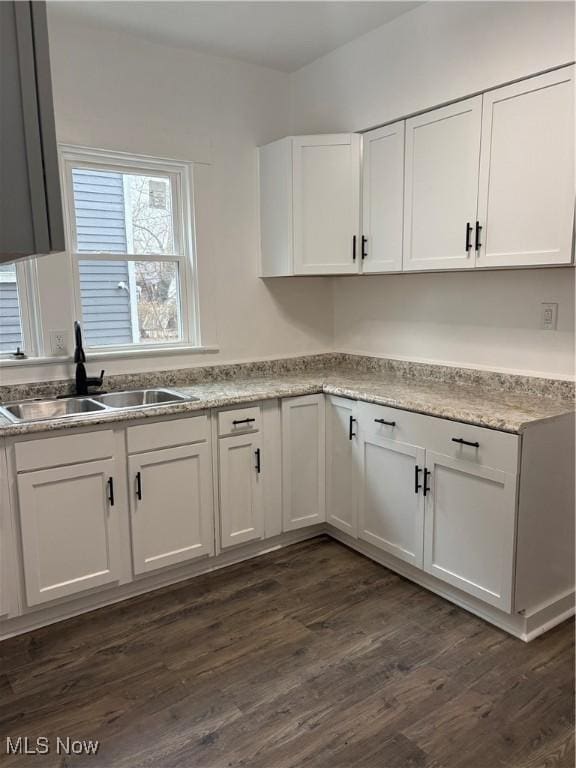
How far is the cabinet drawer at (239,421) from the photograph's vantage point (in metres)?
2.76

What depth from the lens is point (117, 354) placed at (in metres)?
3.00

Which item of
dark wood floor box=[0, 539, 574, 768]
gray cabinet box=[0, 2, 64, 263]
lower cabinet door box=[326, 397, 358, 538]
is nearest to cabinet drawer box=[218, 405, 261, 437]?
lower cabinet door box=[326, 397, 358, 538]

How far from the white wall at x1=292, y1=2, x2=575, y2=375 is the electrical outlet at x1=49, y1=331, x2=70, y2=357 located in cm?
171

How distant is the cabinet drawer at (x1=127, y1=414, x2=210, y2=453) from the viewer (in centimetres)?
251

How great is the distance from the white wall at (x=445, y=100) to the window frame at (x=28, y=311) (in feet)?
5.95

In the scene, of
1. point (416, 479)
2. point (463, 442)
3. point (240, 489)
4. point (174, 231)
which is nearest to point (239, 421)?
point (240, 489)

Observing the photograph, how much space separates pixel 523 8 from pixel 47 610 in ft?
10.3

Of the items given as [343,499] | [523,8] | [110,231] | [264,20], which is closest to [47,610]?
[343,499]

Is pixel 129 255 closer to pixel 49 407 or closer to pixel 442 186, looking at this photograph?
pixel 49 407

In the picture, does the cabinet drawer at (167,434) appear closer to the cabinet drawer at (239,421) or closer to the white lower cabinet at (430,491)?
the cabinet drawer at (239,421)

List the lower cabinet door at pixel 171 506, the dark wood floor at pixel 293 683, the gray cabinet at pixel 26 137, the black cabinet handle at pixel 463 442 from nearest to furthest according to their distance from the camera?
the gray cabinet at pixel 26 137
the dark wood floor at pixel 293 683
the black cabinet handle at pixel 463 442
the lower cabinet door at pixel 171 506

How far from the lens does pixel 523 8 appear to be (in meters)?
2.26

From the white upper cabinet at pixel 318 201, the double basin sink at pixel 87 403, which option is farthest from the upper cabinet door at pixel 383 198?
the double basin sink at pixel 87 403

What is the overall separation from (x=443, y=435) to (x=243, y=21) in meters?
2.15
